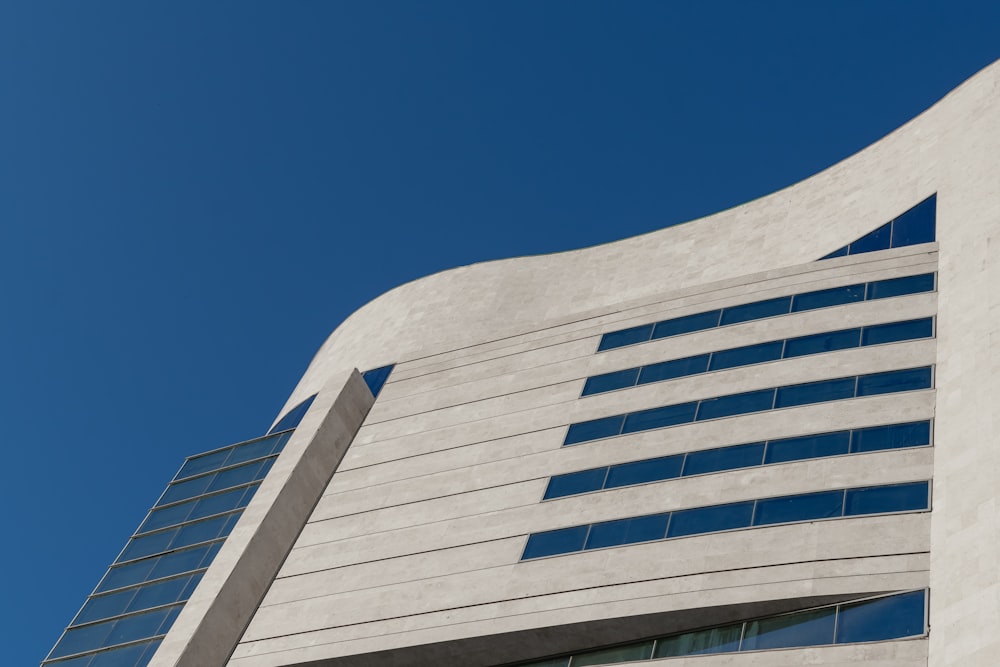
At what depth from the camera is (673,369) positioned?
41.2 meters

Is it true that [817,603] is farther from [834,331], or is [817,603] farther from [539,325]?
[539,325]

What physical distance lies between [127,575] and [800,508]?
27573 millimetres

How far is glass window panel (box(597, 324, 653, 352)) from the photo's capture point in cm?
4381

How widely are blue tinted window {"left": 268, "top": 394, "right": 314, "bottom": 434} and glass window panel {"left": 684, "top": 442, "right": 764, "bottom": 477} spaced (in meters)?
19.4

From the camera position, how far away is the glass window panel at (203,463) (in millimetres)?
50094

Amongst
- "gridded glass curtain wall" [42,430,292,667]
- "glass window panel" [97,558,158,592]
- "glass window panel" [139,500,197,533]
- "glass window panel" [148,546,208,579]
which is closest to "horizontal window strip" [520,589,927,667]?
"gridded glass curtain wall" [42,430,292,667]

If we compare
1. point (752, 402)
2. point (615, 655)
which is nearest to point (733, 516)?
point (615, 655)

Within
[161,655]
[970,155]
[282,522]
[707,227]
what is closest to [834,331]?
[970,155]

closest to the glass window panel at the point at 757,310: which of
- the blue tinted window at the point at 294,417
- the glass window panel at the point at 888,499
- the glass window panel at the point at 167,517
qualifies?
the glass window panel at the point at 888,499

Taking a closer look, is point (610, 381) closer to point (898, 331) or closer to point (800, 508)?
point (898, 331)

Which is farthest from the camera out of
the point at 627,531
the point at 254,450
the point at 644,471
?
the point at 254,450

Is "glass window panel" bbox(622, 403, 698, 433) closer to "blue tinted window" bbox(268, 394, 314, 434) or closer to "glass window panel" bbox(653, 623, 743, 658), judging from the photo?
"glass window panel" bbox(653, 623, 743, 658)

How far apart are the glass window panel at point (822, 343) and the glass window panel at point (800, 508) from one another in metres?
7.03

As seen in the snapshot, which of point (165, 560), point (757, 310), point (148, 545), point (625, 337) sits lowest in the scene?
point (757, 310)
